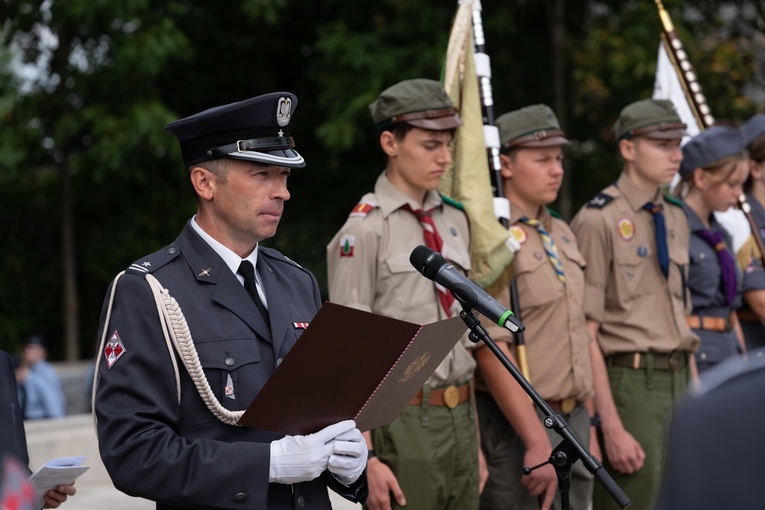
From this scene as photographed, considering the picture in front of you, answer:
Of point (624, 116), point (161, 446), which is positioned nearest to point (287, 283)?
point (161, 446)

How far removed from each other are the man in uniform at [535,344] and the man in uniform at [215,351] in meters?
1.60

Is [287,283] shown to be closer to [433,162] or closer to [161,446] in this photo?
[161,446]

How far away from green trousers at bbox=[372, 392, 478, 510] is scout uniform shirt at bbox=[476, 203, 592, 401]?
0.59m

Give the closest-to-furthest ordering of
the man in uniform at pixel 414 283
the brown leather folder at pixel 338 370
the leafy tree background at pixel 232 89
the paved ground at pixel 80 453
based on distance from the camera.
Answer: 1. the brown leather folder at pixel 338 370
2. the man in uniform at pixel 414 283
3. the paved ground at pixel 80 453
4. the leafy tree background at pixel 232 89

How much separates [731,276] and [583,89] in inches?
343

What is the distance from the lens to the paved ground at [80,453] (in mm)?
8109

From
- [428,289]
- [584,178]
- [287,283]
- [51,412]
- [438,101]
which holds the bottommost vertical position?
[51,412]

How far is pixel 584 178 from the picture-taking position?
14680 millimetres

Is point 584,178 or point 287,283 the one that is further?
point 584,178

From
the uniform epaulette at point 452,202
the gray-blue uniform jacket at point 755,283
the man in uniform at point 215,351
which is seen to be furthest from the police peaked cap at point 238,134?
the gray-blue uniform jacket at point 755,283

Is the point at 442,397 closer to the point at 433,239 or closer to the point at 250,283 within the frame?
the point at 433,239

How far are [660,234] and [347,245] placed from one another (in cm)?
186

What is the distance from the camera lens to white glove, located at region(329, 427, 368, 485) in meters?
2.97

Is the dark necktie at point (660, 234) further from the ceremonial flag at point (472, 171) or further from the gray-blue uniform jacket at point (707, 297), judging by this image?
the ceremonial flag at point (472, 171)
